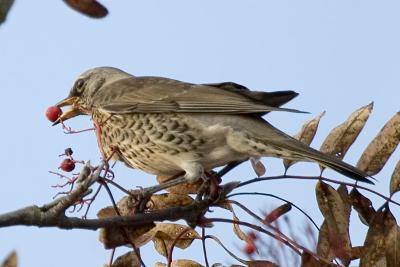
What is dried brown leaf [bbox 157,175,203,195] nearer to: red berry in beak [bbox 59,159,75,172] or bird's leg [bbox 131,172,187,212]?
bird's leg [bbox 131,172,187,212]

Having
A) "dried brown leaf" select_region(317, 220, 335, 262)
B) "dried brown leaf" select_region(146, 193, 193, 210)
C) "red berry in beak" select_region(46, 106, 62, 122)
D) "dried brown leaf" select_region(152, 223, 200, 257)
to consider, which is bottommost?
"dried brown leaf" select_region(152, 223, 200, 257)

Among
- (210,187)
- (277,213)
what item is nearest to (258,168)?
(210,187)

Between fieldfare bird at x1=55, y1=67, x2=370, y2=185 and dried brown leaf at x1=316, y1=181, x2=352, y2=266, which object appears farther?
fieldfare bird at x1=55, y1=67, x2=370, y2=185

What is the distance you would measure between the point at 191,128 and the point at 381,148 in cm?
183

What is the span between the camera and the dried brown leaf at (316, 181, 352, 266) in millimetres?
3305

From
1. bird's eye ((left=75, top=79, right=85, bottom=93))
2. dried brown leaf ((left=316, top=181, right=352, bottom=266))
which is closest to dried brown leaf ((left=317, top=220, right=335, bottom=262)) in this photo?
dried brown leaf ((left=316, top=181, right=352, bottom=266))

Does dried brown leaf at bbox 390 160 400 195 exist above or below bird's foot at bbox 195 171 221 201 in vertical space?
above

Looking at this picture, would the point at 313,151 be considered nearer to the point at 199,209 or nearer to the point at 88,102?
the point at 199,209

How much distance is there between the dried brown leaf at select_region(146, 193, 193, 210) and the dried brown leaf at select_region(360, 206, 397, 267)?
1.09 meters

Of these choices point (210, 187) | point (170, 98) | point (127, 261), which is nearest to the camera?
point (127, 261)

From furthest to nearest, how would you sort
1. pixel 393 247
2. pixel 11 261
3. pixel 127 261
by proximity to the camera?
pixel 127 261 < pixel 393 247 < pixel 11 261

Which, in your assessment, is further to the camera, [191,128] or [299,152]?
[191,128]

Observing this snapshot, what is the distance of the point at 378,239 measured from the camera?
3346mm

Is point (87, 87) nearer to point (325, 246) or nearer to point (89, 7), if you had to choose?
point (325, 246)
